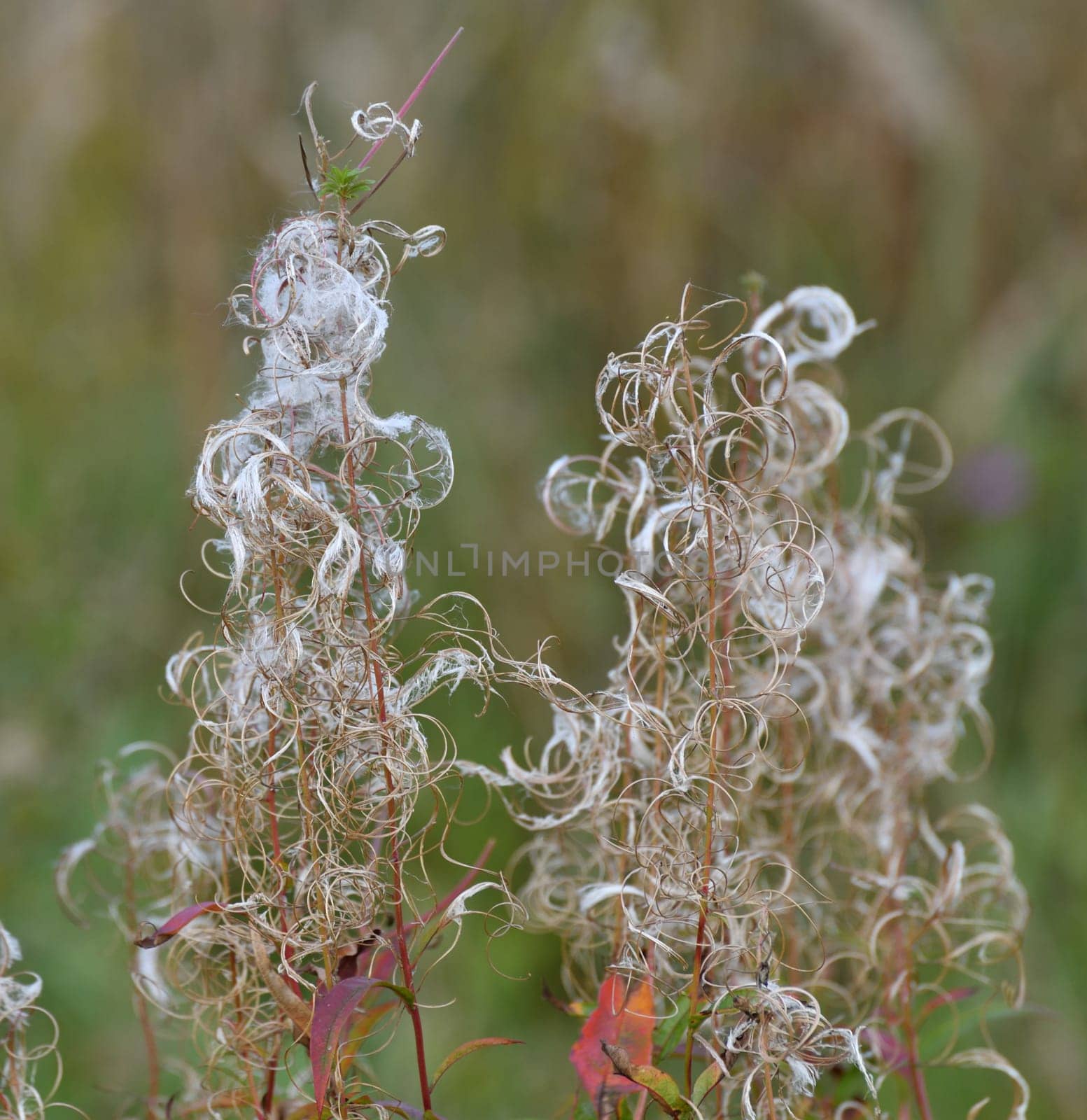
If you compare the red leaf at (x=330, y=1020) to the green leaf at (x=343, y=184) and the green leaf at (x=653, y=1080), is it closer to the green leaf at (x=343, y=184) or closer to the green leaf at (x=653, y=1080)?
the green leaf at (x=653, y=1080)

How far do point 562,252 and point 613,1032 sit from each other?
47.0 inches

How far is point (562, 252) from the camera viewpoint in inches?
56.5

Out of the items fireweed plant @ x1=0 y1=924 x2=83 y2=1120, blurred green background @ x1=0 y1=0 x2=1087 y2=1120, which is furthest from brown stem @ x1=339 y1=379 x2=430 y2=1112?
blurred green background @ x1=0 y1=0 x2=1087 y2=1120

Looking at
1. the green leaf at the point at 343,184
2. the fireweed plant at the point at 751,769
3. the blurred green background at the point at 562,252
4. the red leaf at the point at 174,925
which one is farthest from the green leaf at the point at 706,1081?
the blurred green background at the point at 562,252

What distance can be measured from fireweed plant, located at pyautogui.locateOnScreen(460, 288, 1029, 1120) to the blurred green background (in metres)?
0.77

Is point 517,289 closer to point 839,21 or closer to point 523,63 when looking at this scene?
point 523,63

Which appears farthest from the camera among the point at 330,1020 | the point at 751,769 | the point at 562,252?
the point at 562,252

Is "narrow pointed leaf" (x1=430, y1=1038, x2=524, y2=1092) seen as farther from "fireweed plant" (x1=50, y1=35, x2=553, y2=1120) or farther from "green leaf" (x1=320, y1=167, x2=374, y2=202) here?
"green leaf" (x1=320, y1=167, x2=374, y2=202)

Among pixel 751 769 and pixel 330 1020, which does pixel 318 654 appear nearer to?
pixel 330 1020

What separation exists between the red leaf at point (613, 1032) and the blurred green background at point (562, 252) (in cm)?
88

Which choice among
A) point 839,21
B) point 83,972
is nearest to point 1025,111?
point 839,21

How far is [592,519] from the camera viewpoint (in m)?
0.45

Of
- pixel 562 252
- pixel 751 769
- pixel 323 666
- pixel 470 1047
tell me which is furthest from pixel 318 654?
pixel 562 252

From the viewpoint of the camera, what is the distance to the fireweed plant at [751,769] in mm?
338
